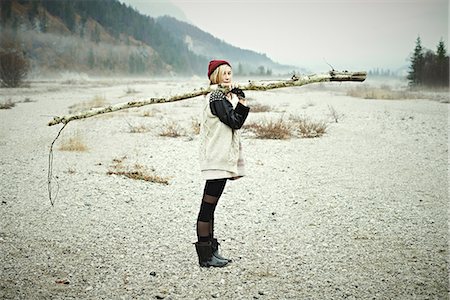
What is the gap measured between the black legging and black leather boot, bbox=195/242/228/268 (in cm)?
6

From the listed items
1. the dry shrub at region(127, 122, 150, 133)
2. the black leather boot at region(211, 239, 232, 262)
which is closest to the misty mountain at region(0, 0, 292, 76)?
the dry shrub at region(127, 122, 150, 133)

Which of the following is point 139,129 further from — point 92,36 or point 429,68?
point 92,36

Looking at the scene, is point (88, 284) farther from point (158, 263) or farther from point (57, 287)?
point (158, 263)

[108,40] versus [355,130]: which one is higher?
[108,40]

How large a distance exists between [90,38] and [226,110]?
116m

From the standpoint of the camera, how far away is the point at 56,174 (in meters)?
7.70

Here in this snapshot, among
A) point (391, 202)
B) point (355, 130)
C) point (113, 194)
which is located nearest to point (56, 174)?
point (113, 194)

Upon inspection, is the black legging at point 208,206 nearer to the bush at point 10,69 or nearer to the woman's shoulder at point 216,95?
the woman's shoulder at point 216,95

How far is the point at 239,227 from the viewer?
17.2ft

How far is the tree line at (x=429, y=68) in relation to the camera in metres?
46.4

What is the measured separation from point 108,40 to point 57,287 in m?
120

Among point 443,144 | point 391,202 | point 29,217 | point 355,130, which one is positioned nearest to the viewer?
point 29,217

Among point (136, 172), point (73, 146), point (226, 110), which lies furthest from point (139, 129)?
point (226, 110)

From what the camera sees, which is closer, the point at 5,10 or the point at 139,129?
the point at 139,129
